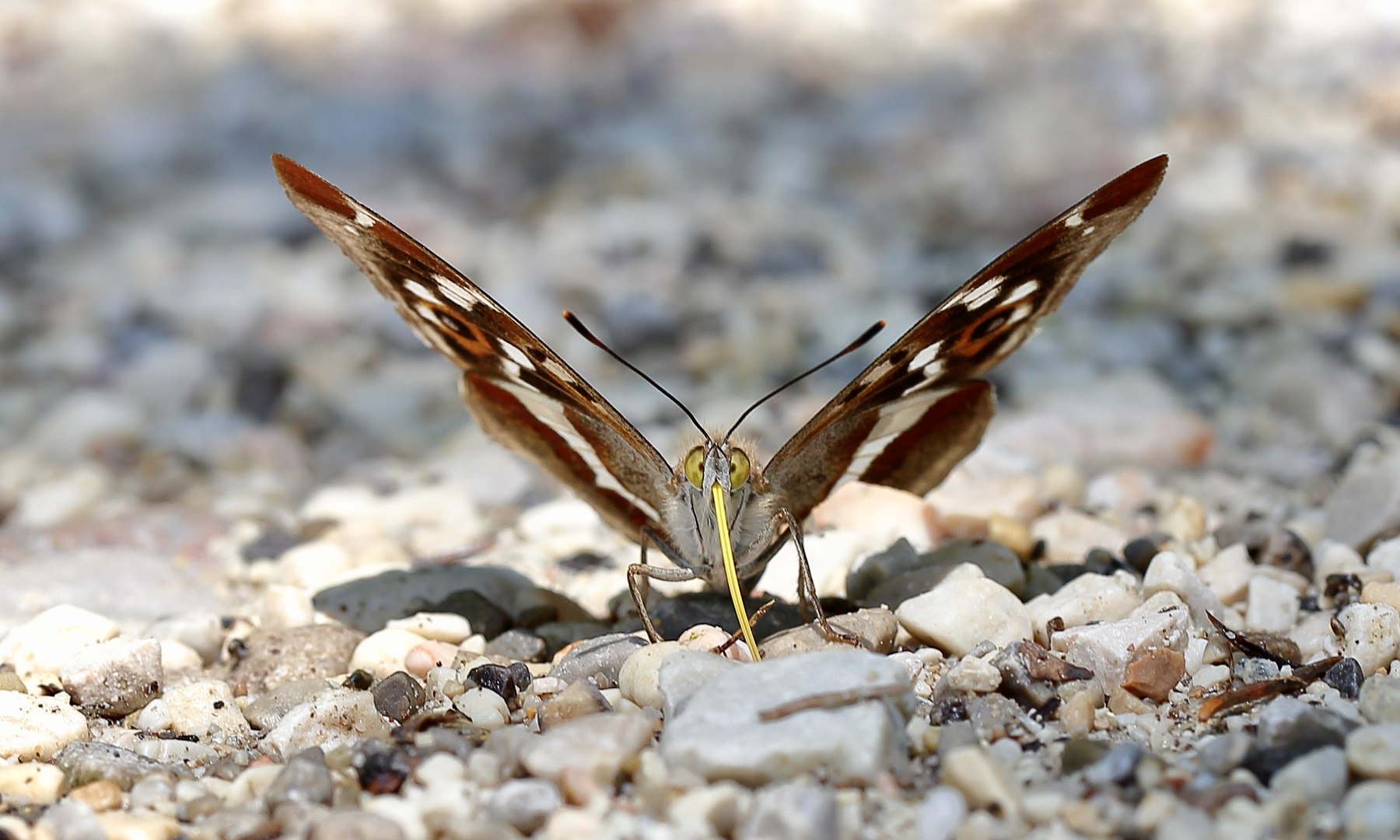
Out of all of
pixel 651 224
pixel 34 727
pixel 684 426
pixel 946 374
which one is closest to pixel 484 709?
pixel 34 727

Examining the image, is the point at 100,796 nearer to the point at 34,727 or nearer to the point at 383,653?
the point at 34,727

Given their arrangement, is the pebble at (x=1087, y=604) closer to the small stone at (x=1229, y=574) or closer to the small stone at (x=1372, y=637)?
the small stone at (x=1229, y=574)

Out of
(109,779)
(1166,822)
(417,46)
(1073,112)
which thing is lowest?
(1166,822)

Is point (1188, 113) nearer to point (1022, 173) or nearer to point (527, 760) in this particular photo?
point (1022, 173)

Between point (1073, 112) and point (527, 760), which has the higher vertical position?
point (1073, 112)

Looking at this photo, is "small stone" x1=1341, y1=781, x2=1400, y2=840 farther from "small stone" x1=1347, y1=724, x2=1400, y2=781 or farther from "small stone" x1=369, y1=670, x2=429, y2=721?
"small stone" x1=369, y1=670, x2=429, y2=721

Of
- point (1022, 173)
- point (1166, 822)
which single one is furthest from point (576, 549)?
point (1022, 173)
